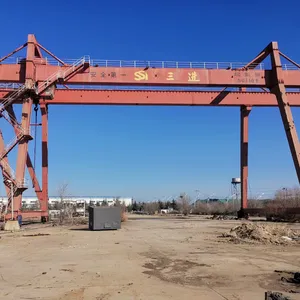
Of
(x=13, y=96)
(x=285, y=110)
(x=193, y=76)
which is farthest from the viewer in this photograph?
(x=285, y=110)

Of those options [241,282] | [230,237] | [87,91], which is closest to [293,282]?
[241,282]

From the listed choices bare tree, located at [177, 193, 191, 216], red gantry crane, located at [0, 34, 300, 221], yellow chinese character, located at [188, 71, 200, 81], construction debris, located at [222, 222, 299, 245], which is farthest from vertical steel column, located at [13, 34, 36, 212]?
bare tree, located at [177, 193, 191, 216]

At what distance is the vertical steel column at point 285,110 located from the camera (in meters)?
28.2

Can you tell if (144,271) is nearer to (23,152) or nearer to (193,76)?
(23,152)

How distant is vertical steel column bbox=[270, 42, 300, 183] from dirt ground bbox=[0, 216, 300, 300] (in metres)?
16.5

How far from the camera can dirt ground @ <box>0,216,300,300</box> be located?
653 centimetres

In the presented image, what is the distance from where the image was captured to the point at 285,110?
28594 mm

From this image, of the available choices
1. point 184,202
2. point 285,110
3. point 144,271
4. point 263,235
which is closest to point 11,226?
point 263,235

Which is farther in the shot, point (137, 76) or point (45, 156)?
point (45, 156)

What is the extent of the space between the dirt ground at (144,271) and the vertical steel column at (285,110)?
16461mm

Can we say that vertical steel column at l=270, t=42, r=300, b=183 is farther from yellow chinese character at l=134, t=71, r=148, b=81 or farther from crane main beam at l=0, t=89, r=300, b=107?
yellow chinese character at l=134, t=71, r=148, b=81

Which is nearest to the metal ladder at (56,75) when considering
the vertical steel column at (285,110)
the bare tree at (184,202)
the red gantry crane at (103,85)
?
the red gantry crane at (103,85)

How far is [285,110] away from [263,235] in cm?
1622

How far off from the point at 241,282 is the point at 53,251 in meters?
6.88
